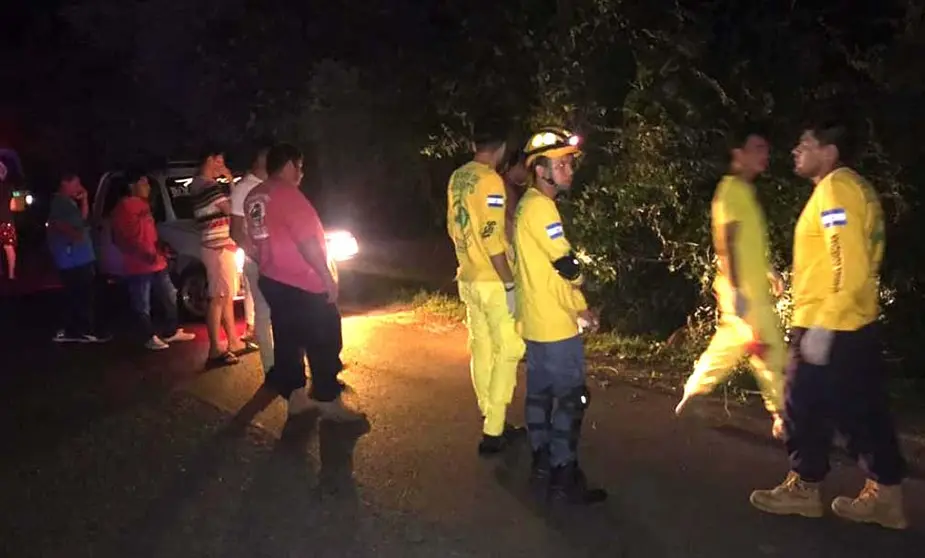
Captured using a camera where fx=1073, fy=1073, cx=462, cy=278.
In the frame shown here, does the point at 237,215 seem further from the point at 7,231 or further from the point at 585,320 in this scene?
the point at 7,231

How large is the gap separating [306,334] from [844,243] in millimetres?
3861

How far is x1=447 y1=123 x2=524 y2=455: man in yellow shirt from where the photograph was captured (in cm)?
642

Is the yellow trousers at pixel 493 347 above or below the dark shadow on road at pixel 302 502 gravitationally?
above

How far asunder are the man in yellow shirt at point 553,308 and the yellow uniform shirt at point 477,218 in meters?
0.52

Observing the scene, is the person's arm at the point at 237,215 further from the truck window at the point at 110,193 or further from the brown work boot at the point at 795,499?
the brown work boot at the point at 795,499

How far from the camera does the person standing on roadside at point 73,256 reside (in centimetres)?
1077

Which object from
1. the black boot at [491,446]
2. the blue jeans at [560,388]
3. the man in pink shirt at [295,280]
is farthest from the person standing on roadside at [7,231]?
the blue jeans at [560,388]

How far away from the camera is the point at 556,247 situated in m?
5.66

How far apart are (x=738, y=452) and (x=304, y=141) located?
43.7ft

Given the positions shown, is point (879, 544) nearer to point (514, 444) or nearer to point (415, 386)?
point (514, 444)

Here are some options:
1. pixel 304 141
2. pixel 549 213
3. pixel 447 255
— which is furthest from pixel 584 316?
pixel 304 141

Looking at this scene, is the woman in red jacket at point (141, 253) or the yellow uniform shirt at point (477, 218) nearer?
the yellow uniform shirt at point (477, 218)

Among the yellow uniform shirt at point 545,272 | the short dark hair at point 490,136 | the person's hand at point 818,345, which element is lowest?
the person's hand at point 818,345

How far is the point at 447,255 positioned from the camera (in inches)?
653
